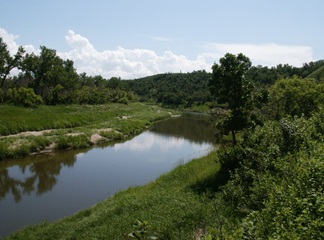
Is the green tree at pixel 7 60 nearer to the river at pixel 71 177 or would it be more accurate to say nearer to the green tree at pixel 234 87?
the river at pixel 71 177

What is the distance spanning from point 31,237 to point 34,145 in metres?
20.2

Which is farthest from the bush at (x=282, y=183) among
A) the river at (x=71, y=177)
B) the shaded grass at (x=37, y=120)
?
the shaded grass at (x=37, y=120)

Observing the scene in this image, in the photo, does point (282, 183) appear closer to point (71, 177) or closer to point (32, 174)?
point (71, 177)

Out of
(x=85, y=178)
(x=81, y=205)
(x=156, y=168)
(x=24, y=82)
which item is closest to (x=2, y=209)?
(x=81, y=205)

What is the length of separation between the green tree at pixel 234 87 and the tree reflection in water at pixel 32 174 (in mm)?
14315

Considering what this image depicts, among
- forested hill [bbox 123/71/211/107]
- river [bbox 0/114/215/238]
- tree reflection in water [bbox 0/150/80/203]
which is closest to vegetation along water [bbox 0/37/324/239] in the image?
tree reflection in water [bbox 0/150/80/203]

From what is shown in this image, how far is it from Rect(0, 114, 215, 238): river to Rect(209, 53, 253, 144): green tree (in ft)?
31.8

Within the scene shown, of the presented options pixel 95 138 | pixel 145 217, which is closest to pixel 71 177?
pixel 145 217

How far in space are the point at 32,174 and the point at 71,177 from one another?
3.49 metres

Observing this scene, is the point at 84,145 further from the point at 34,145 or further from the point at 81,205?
the point at 81,205

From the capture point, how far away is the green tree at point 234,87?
19938 millimetres

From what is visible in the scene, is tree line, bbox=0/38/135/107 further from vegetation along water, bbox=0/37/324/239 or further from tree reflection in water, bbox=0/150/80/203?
tree reflection in water, bbox=0/150/80/203

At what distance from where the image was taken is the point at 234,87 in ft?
65.8

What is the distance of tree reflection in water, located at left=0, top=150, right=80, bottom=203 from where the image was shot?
74.5 ft
